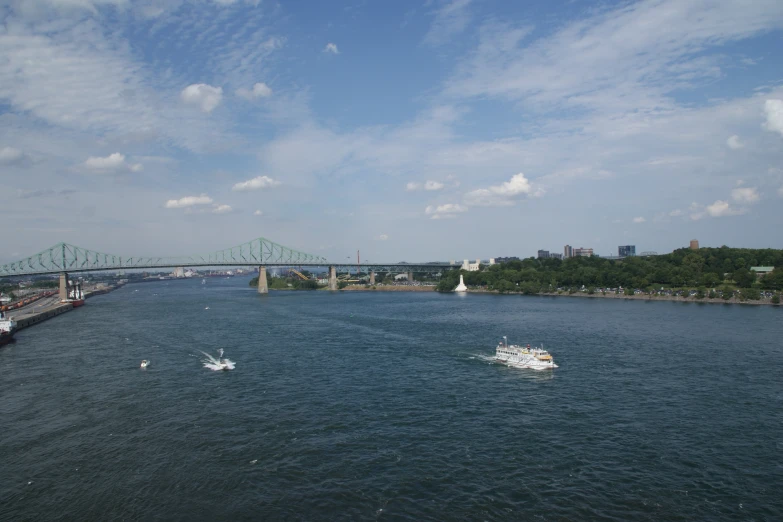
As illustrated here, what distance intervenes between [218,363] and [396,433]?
1339cm

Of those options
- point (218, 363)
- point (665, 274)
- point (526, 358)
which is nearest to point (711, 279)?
point (665, 274)

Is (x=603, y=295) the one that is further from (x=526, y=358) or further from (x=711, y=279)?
(x=526, y=358)

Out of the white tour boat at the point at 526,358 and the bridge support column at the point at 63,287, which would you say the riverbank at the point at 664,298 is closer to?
the white tour boat at the point at 526,358

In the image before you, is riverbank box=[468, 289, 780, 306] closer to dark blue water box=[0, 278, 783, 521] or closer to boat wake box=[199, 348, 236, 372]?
dark blue water box=[0, 278, 783, 521]

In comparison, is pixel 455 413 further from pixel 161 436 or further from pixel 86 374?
pixel 86 374

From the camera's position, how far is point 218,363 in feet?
83.1

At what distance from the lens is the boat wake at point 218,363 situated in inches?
968

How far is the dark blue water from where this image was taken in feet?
37.9

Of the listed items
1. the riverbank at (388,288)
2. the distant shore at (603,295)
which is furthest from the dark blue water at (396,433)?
the riverbank at (388,288)

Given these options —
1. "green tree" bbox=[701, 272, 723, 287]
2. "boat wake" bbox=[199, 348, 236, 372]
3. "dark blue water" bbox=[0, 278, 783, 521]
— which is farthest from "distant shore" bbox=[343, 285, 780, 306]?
"boat wake" bbox=[199, 348, 236, 372]

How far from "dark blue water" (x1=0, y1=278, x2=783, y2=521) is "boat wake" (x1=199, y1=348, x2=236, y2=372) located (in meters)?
0.56

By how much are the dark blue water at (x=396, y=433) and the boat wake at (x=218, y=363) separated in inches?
22.0

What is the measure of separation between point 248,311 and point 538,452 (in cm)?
4742

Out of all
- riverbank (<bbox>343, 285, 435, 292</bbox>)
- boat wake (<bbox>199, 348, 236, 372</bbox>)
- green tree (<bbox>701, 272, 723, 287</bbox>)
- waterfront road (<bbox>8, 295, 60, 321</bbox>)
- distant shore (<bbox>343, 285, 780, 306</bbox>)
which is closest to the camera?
boat wake (<bbox>199, 348, 236, 372</bbox>)
